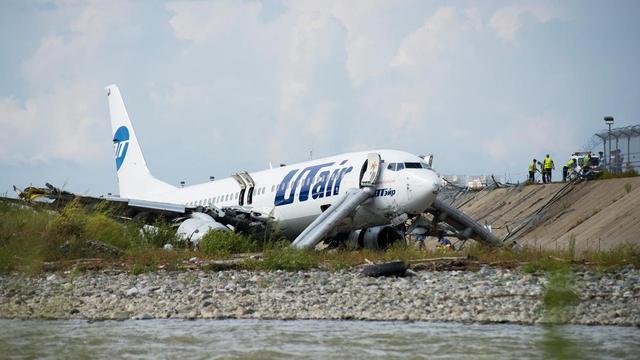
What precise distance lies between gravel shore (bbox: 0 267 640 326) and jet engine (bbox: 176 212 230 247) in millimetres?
8670

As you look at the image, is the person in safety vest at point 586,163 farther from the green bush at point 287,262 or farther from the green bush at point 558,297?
the green bush at point 558,297

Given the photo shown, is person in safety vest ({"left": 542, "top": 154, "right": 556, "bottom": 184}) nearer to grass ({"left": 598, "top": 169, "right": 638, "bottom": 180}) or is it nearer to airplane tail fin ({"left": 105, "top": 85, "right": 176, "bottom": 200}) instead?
grass ({"left": 598, "top": 169, "right": 638, "bottom": 180})

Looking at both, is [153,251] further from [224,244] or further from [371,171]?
[371,171]

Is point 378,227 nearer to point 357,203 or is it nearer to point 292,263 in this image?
point 357,203

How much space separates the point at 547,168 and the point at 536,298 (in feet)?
122

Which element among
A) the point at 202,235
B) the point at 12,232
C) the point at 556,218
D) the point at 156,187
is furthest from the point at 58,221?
the point at 556,218

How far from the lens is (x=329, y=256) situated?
82.9 feet

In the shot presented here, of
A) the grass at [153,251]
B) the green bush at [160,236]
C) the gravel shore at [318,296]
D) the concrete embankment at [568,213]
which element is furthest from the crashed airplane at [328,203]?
the gravel shore at [318,296]

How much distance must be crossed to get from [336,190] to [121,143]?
17.8 m

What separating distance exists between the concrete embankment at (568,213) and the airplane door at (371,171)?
7.16m

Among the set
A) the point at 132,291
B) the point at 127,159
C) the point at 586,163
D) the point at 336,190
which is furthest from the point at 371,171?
the point at 586,163

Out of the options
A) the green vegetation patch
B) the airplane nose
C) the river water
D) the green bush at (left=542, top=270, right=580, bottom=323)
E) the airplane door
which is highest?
the airplane door

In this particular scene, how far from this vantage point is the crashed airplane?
29.1 m

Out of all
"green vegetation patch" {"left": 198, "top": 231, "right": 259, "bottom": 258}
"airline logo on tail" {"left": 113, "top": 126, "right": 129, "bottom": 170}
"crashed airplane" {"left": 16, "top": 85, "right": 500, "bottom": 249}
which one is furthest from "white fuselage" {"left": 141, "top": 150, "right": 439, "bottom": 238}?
"airline logo on tail" {"left": 113, "top": 126, "right": 129, "bottom": 170}
